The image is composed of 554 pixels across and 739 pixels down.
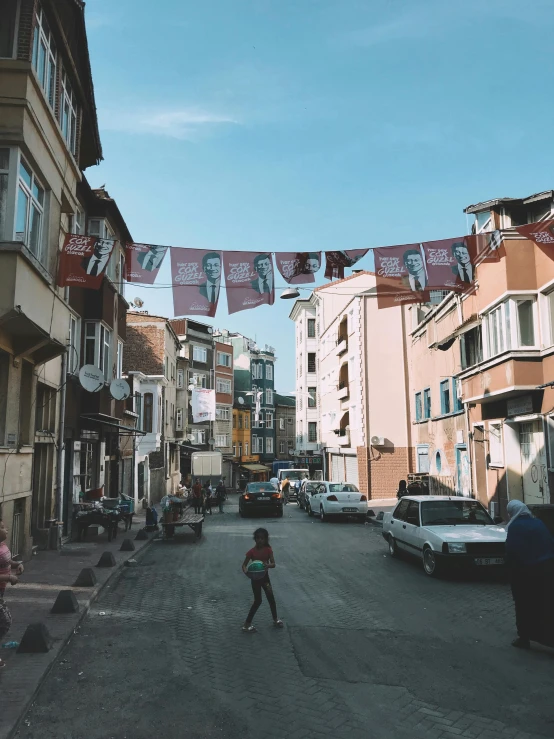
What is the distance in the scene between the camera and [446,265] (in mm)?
13891

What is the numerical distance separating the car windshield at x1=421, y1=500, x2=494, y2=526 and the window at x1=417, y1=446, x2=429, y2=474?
15897mm

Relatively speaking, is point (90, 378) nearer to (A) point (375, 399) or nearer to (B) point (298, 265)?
(B) point (298, 265)

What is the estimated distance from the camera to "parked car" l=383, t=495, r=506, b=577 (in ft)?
36.4

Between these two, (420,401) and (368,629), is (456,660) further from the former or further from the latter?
(420,401)

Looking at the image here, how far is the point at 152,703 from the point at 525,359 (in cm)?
1336

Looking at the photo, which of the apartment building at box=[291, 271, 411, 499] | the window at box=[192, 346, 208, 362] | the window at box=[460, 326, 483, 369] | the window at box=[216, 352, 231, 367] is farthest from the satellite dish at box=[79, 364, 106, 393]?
the window at box=[216, 352, 231, 367]

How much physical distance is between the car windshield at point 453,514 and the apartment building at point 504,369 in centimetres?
352

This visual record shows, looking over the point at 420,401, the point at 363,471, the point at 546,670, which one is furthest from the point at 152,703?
the point at 363,471

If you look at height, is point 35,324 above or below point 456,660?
above

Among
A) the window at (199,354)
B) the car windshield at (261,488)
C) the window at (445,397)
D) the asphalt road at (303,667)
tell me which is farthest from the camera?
the window at (199,354)

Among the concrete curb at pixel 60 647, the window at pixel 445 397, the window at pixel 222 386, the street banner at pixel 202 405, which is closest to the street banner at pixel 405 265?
the concrete curb at pixel 60 647

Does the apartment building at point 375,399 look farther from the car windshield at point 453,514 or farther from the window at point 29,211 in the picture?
the window at point 29,211

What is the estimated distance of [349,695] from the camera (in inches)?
220

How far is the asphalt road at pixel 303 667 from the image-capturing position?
5.02 m
